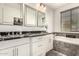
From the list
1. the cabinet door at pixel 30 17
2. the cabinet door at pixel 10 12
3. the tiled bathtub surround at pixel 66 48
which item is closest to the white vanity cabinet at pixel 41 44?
the tiled bathtub surround at pixel 66 48

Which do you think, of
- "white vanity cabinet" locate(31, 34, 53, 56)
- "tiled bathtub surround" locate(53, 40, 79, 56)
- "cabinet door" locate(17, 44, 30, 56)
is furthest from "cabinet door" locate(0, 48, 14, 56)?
"tiled bathtub surround" locate(53, 40, 79, 56)

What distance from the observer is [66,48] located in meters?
1.32

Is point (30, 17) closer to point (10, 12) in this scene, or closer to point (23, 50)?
point (10, 12)

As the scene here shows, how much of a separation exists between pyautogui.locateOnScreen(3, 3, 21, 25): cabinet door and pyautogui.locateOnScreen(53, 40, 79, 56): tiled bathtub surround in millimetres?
870

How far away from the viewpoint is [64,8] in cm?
129

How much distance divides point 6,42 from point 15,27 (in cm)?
59

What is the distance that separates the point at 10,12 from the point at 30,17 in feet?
1.68

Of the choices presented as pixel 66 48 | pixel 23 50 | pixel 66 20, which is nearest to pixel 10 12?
pixel 23 50

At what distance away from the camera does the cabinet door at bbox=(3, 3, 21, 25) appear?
1.33 meters

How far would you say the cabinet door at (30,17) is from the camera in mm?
1722

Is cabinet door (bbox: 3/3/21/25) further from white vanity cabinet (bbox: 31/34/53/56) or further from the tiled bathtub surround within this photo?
the tiled bathtub surround

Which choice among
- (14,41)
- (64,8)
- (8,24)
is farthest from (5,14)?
(64,8)

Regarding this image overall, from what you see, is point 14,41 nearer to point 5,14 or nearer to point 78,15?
point 5,14

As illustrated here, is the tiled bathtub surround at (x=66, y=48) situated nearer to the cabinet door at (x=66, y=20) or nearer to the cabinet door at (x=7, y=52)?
the cabinet door at (x=66, y=20)
